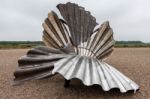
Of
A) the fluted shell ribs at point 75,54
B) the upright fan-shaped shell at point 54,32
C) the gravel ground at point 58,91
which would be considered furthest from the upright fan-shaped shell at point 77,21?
the gravel ground at point 58,91

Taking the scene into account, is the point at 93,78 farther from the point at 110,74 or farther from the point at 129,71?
the point at 129,71

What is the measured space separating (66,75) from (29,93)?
4.21 ft

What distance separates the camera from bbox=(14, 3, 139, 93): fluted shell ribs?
4920 mm

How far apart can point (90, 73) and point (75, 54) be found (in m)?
0.79

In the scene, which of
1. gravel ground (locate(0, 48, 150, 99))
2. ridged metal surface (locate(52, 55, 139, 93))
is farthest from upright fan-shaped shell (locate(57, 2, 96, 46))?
ridged metal surface (locate(52, 55, 139, 93))

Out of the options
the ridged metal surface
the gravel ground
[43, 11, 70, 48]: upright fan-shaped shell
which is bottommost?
the gravel ground

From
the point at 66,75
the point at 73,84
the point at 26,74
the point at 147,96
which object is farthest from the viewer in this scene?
the point at 73,84

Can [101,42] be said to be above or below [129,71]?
above

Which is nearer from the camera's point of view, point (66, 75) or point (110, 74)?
point (66, 75)

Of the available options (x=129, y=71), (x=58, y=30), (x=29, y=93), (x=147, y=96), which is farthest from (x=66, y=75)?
(x=129, y=71)

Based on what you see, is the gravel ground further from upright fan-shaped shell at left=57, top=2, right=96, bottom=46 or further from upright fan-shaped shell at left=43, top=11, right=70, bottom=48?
upright fan-shaped shell at left=57, top=2, right=96, bottom=46

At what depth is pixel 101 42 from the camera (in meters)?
6.91

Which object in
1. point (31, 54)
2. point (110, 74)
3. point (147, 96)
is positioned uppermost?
point (31, 54)

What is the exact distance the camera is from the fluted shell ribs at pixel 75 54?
16.1 ft
